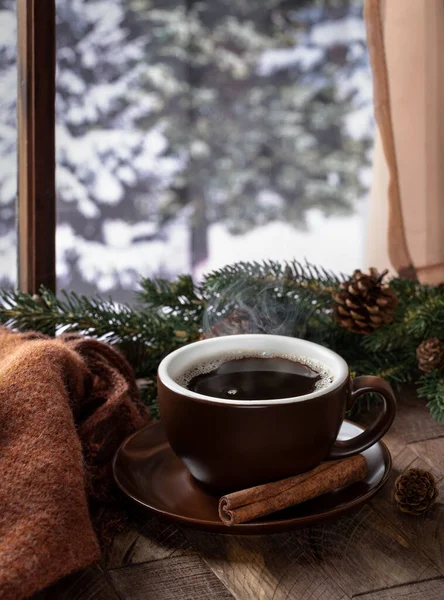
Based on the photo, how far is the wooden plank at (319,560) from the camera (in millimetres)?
453

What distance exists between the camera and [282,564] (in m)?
0.47

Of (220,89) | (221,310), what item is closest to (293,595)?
(221,310)

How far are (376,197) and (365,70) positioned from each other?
2.17 meters

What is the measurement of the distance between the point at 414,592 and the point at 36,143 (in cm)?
69

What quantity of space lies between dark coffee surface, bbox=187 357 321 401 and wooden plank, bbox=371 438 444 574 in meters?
0.12

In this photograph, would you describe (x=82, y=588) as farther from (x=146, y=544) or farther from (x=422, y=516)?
(x=422, y=516)

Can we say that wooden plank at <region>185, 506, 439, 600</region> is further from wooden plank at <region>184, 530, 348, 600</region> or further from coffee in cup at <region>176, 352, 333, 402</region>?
coffee in cup at <region>176, 352, 333, 402</region>

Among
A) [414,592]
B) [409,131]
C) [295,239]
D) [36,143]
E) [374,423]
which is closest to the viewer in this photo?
[414,592]

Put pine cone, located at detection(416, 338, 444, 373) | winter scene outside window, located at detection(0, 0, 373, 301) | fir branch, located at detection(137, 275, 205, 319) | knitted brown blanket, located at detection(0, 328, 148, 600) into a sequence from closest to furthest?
knitted brown blanket, located at detection(0, 328, 148, 600), pine cone, located at detection(416, 338, 444, 373), fir branch, located at detection(137, 275, 205, 319), winter scene outside window, located at detection(0, 0, 373, 301)

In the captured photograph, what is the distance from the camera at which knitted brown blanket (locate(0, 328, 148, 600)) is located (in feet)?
1.39

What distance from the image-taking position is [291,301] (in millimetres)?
834

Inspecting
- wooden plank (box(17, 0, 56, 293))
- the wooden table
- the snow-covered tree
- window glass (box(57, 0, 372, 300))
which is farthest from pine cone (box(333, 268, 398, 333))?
the snow-covered tree

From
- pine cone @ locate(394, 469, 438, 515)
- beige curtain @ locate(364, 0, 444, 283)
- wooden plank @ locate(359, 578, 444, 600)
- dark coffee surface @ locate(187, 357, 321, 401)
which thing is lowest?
wooden plank @ locate(359, 578, 444, 600)

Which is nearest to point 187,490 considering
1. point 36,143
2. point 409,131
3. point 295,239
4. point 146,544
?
point 146,544
